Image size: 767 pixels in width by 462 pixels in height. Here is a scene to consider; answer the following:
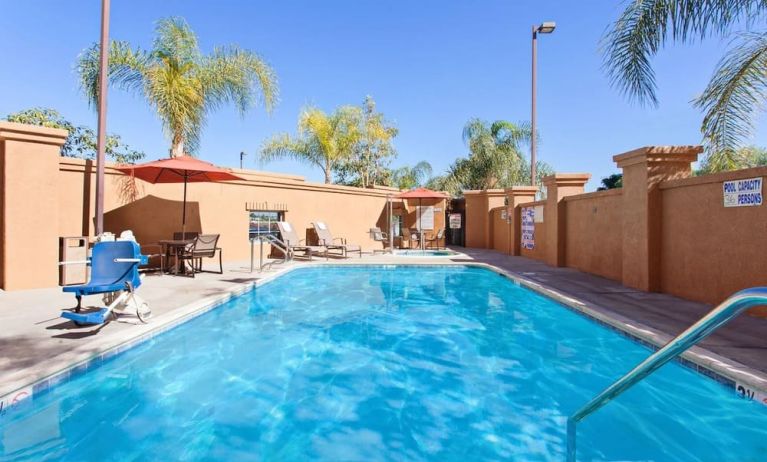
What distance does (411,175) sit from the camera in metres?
32.3

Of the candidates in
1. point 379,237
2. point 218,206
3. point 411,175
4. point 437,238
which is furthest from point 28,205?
point 411,175

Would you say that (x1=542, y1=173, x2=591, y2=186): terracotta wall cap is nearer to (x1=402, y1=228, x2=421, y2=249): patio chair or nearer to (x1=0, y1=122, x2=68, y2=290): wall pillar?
(x1=402, y1=228, x2=421, y2=249): patio chair

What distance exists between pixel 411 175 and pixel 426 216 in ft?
50.4

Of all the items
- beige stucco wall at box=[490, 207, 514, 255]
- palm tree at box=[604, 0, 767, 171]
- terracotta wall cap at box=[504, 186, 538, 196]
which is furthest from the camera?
beige stucco wall at box=[490, 207, 514, 255]

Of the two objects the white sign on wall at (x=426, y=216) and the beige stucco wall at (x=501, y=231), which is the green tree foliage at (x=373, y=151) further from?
the beige stucco wall at (x=501, y=231)

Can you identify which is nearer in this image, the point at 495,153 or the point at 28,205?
the point at 28,205

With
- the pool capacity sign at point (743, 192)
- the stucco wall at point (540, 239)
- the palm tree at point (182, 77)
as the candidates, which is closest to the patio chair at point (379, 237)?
the stucco wall at point (540, 239)

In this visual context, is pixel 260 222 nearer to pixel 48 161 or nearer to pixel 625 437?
pixel 48 161

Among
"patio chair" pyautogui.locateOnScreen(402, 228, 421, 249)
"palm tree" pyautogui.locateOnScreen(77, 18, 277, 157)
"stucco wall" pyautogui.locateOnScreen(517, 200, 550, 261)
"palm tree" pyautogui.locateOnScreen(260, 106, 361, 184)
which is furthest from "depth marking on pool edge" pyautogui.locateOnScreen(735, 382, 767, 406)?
"palm tree" pyautogui.locateOnScreen(260, 106, 361, 184)

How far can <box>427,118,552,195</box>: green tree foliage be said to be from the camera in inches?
928

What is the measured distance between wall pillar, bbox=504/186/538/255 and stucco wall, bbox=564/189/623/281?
3423 millimetres

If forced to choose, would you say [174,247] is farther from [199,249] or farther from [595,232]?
[595,232]

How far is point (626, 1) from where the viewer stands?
613 cm

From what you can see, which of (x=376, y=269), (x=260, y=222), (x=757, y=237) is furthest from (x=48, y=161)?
(x=757, y=237)
